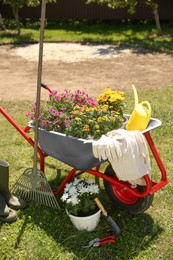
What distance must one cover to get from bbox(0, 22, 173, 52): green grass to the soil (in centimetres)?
81

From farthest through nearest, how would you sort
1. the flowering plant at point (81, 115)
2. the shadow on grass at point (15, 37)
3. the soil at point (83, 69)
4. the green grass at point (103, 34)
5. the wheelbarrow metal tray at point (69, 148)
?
1. the shadow on grass at point (15, 37)
2. the green grass at point (103, 34)
3. the soil at point (83, 69)
4. the flowering plant at point (81, 115)
5. the wheelbarrow metal tray at point (69, 148)

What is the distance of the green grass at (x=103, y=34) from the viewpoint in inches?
463

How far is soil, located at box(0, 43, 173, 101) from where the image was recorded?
792 cm

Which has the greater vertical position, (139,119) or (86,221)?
(139,119)

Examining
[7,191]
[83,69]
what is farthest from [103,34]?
[7,191]

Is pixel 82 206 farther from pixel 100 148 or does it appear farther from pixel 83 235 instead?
pixel 100 148

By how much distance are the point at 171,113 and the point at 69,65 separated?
4103 mm

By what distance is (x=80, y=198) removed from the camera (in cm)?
360

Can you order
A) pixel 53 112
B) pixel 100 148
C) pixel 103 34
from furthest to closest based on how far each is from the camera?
pixel 103 34
pixel 53 112
pixel 100 148

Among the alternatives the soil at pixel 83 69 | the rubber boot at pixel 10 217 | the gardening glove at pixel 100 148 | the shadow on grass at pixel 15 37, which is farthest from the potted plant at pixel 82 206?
the shadow on grass at pixel 15 37

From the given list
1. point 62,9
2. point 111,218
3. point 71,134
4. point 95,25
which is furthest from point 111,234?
point 62,9

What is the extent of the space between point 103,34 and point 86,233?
10.9 meters

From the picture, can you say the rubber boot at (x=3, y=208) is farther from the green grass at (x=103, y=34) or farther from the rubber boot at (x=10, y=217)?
the green grass at (x=103, y=34)

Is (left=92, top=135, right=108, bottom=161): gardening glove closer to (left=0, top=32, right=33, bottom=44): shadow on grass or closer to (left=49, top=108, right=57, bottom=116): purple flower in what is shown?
(left=49, top=108, right=57, bottom=116): purple flower
